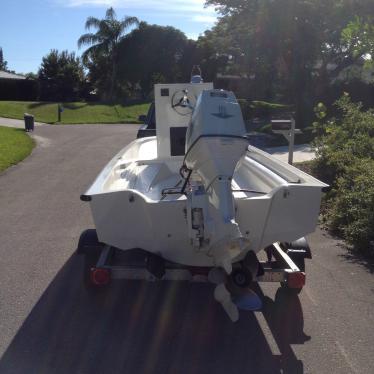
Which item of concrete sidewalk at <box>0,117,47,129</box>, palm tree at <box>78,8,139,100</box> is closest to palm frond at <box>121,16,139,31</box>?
palm tree at <box>78,8,139,100</box>

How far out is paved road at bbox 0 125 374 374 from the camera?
14.0ft

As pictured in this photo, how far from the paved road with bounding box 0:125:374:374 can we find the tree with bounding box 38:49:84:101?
145 feet

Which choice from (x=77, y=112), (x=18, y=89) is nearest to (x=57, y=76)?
(x=18, y=89)

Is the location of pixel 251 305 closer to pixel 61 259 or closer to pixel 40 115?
pixel 61 259

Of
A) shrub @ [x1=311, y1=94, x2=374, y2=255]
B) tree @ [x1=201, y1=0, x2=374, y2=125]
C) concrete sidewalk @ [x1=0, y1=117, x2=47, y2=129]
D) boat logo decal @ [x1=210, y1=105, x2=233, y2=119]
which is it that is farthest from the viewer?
concrete sidewalk @ [x1=0, y1=117, x2=47, y2=129]

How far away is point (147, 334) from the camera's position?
A: 4.75 metres

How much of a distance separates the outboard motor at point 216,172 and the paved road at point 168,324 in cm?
96

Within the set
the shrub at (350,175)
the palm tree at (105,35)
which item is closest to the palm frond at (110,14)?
the palm tree at (105,35)

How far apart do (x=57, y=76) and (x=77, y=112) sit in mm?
12242

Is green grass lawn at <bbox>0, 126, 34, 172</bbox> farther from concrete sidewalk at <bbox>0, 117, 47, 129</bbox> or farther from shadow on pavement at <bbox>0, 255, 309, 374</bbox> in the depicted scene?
shadow on pavement at <bbox>0, 255, 309, 374</bbox>

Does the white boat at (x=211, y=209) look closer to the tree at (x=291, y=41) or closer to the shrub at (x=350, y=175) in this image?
the shrub at (x=350, y=175)

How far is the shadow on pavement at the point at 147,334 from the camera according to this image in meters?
4.22

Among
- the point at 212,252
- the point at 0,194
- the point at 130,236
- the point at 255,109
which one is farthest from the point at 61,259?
the point at 255,109

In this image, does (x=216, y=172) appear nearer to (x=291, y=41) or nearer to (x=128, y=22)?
(x=291, y=41)
